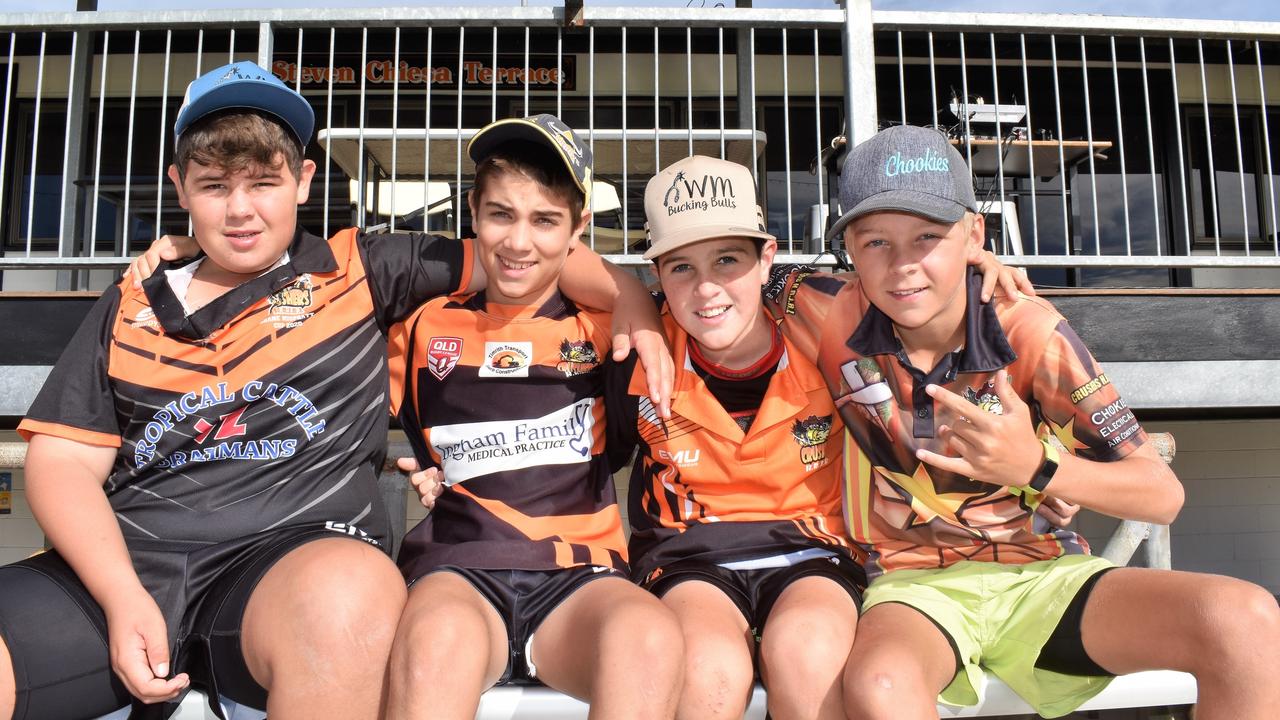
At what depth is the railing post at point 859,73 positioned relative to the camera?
3.52 metres

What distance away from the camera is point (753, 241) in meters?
2.14

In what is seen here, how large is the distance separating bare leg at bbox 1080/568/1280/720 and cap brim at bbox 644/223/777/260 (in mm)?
1085

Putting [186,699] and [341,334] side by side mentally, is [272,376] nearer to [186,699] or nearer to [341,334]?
[341,334]

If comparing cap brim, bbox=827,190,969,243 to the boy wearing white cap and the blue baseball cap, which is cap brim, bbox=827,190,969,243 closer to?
the boy wearing white cap

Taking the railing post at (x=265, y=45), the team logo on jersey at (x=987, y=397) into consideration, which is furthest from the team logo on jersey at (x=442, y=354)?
the railing post at (x=265, y=45)

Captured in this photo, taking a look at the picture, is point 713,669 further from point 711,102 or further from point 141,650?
point 711,102

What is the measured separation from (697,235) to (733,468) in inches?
22.7

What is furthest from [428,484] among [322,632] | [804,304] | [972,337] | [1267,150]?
[1267,150]

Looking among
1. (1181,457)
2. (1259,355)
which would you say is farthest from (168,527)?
(1181,457)

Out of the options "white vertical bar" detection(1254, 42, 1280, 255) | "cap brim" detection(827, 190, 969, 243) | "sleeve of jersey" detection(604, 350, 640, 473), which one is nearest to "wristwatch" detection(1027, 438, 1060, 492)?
"cap brim" detection(827, 190, 969, 243)

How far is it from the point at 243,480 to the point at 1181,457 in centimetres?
661

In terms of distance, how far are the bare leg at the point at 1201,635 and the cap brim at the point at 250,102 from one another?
2058mm

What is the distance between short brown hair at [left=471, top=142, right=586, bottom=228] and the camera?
2.06 metres

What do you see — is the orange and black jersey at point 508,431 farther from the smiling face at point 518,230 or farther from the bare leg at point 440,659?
the bare leg at point 440,659
